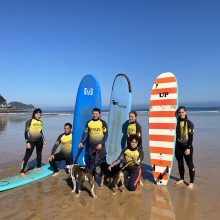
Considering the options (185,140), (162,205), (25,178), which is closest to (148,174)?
(185,140)

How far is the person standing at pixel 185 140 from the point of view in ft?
16.5

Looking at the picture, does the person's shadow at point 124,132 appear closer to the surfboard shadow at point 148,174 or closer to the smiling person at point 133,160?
the surfboard shadow at point 148,174

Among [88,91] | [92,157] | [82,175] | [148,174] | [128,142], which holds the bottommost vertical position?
[148,174]

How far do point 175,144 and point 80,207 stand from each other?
7.73ft

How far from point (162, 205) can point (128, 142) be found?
4.36 feet

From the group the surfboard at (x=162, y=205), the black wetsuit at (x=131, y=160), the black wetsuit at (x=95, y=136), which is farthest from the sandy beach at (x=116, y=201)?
the black wetsuit at (x=95, y=136)

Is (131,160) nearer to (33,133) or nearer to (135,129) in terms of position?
(135,129)

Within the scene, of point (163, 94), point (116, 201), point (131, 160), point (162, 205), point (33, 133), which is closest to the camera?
point (162, 205)

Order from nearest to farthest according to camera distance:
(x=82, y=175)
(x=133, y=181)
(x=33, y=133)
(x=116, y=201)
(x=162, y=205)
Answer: (x=162, y=205) < (x=116, y=201) < (x=82, y=175) < (x=133, y=181) < (x=33, y=133)

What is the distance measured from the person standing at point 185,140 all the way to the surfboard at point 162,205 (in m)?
0.60

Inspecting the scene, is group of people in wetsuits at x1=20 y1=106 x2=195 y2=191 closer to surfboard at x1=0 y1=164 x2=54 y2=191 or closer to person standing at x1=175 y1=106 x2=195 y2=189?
person standing at x1=175 y1=106 x2=195 y2=189

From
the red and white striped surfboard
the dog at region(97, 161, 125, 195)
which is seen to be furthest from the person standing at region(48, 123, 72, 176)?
the red and white striped surfboard

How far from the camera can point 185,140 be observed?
202 inches

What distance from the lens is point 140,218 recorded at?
3754 mm
